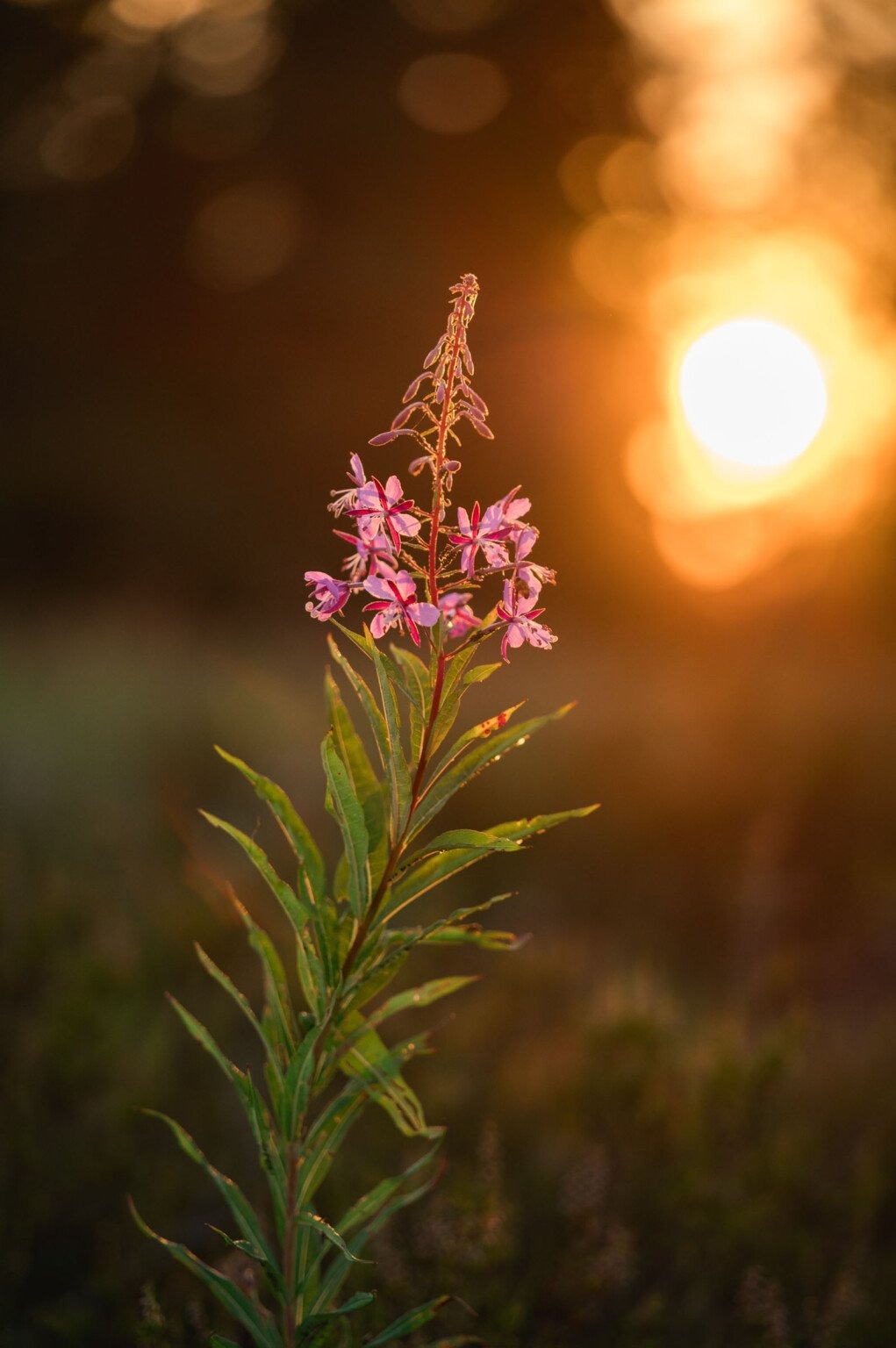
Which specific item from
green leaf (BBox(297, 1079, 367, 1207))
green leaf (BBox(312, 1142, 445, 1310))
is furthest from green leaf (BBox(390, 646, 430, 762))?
green leaf (BBox(312, 1142, 445, 1310))

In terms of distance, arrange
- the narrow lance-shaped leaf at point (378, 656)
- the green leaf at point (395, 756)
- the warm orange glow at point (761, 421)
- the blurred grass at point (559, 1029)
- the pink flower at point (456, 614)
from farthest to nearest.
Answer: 1. the warm orange glow at point (761, 421)
2. the blurred grass at point (559, 1029)
3. the green leaf at point (395, 756)
4. the narrow lance-shaped leaf at point (378, 656)
5. the pink flower at point (456, 614)

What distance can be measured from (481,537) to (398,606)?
13 cm

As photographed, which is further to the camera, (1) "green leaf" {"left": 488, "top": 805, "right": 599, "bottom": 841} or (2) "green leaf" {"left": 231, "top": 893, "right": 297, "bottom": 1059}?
(2) "green leaf" {"left": 231, "top": 893, "right": 297, "bottom": 1059}

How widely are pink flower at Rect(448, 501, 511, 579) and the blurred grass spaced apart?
0.66 m

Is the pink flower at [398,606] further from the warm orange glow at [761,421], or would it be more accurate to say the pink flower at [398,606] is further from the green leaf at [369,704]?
the warm orange glow at [761,421]

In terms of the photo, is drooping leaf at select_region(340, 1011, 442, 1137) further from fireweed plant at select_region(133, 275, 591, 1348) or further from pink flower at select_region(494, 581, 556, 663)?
pink flower at select_region(494, 581, 556, 663)

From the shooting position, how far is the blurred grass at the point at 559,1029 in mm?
2586

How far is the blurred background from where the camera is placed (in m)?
2.87

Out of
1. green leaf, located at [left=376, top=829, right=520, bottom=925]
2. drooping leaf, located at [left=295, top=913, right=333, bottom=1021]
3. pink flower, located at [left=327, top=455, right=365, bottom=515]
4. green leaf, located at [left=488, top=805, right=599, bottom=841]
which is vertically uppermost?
pink flower, located at [left=327, top=455, right=365, bottom=515]

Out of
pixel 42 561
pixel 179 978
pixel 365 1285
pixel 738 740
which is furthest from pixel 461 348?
pixel 42 561

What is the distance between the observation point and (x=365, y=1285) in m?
2.36

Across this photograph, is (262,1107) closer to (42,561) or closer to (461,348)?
(461,348)

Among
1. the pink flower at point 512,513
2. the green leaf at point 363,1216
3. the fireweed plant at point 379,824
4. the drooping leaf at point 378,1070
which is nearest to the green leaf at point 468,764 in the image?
the fireweed plant at point 379,824

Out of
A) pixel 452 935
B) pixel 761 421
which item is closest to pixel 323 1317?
pixel 452 935
